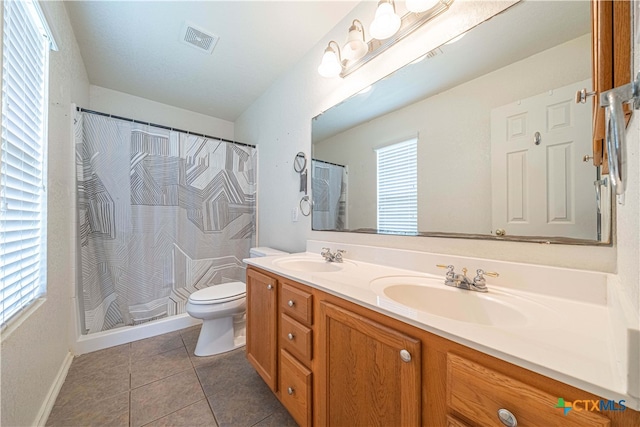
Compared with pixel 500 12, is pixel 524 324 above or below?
below

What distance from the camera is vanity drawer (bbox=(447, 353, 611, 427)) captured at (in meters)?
0.39

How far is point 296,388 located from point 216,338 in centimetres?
102

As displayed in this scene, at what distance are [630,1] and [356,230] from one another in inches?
48.0

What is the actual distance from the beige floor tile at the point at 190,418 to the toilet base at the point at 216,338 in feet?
1.61

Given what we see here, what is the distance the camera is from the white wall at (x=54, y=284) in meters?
0.89

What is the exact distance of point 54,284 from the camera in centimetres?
134

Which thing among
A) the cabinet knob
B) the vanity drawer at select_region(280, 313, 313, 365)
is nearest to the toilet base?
the vanity drawer at select_region(280, 313, 313, 365)

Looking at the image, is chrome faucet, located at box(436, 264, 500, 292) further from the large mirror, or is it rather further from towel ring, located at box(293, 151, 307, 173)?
towel ring, located at box(293, 151, 307, 173)

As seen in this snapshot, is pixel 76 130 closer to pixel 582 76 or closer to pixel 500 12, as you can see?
pixel 500 12

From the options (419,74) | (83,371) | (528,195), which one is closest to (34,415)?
(83,371)

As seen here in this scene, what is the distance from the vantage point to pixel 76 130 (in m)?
1.69

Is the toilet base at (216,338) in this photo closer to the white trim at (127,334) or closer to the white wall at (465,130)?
the white trim at (127,334)

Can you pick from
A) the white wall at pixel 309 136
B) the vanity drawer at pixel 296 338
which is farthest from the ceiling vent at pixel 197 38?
the vanity drawer at pixel 296 338

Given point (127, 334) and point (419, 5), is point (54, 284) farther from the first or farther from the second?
point (419, 5)
